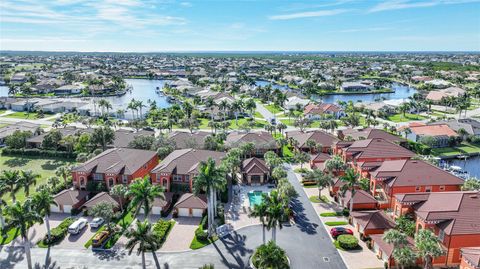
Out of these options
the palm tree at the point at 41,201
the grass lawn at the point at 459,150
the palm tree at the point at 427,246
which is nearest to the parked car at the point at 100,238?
the palm tree at the point at 41,201

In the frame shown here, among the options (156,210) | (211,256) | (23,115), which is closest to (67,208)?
(156,210)

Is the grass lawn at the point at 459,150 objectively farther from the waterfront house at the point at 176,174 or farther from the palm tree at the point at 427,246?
the waterfront house at the point at 176,174

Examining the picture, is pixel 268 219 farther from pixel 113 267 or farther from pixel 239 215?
Answer: pixel 113 267

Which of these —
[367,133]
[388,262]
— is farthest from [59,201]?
[367,133]

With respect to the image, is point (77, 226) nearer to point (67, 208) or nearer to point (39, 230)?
point (39, 230)

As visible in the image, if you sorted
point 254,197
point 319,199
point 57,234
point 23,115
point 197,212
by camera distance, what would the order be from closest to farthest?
point 57,234
point 197,212
point 319,199
point 254,197
point 23,115
